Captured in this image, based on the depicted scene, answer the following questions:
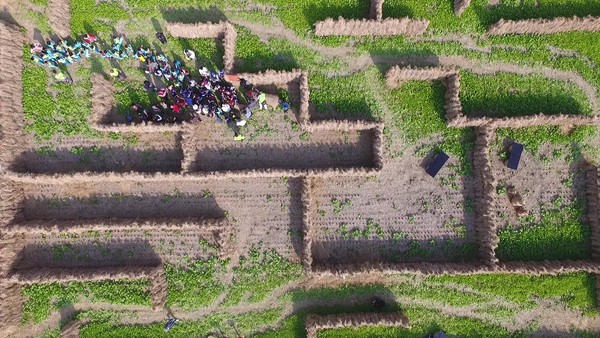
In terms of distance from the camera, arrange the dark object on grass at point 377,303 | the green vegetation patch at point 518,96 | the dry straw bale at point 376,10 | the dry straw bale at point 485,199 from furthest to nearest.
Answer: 1. the green vegetation patch at point 518,96
2. the dark object on grass at point 377,303
3. the dry straw bale at point 376,10
4. the dry straw bale at point 485,199

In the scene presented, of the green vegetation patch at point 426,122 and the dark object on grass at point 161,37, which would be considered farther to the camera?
the green vegetation patch at point 426,122

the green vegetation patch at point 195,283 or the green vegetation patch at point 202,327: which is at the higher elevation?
the green vegetation patch at point 195,283

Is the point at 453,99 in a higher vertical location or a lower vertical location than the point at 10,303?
higher

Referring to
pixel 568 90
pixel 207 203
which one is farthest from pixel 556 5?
pixel 207 203

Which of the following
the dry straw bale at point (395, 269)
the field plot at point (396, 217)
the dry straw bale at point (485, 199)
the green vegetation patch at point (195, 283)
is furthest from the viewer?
the field plot at point (396, 217)

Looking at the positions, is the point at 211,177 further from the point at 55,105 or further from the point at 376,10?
the point at 376,10

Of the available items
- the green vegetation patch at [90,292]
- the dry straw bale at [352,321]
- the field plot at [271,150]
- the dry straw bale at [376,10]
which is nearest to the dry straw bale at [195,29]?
the field plot at [271,150]

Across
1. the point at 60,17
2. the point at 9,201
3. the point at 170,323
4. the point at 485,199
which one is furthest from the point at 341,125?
the point at 9,201

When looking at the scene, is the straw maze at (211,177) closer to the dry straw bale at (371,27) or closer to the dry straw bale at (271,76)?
the dry straw bale at (271,76)

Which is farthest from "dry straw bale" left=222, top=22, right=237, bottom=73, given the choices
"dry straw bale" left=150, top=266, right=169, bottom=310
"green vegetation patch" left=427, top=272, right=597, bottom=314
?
"green vegetation patch" left=427, top=272, right=597, bottom=314
